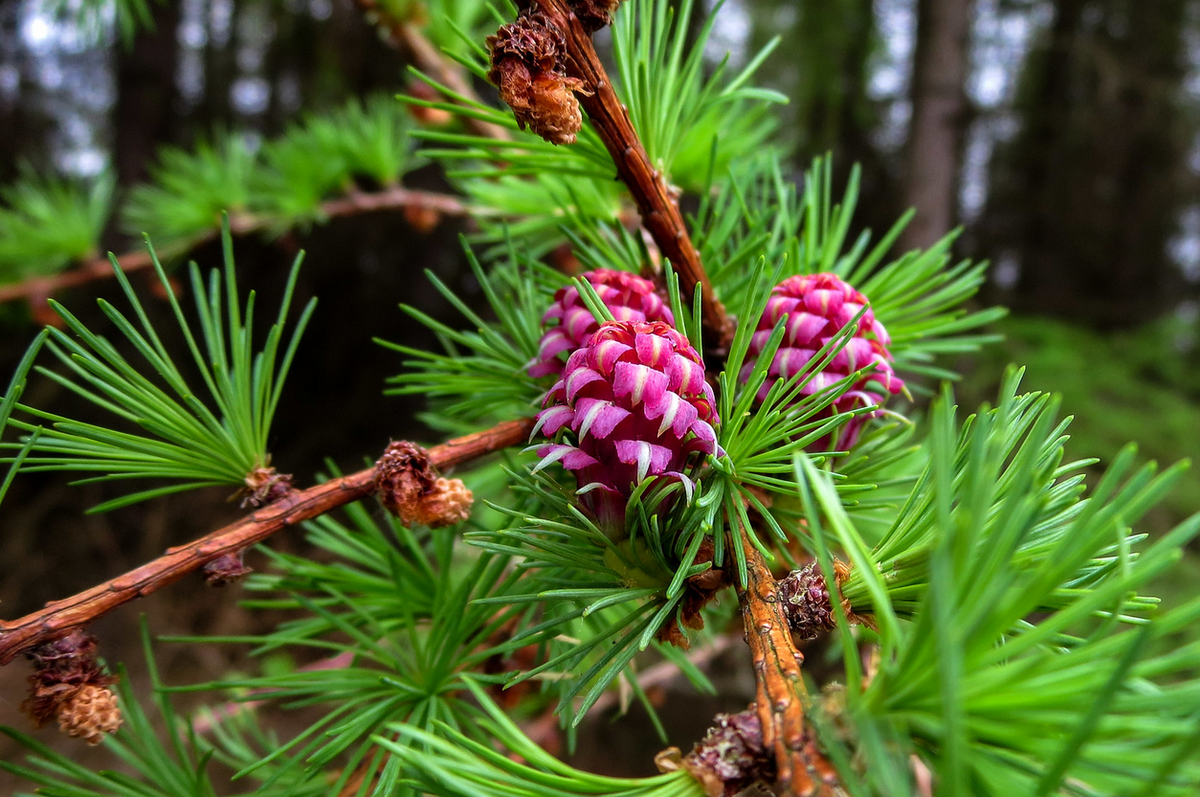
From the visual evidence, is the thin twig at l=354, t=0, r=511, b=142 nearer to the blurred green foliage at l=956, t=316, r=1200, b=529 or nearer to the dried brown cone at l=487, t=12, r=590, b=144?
the dried brown cone at l=487, t=12, r=590, b=144

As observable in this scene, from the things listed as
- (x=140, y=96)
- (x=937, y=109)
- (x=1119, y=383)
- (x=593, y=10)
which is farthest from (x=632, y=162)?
(x=140, y=96)

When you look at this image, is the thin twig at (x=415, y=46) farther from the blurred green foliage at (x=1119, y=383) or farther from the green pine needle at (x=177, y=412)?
the blurred green foliage at (x=1119, y=383)

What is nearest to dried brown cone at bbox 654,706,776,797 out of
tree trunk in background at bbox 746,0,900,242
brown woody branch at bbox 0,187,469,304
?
brown woody branch at bbox 0,187,469,304

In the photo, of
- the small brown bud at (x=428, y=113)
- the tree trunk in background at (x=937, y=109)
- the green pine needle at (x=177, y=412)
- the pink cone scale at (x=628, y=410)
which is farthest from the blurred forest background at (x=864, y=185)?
the pink cone scale at (x=628, y=410)

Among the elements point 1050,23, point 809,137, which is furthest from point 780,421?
point 1050,23

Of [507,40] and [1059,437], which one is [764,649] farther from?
[507,40]

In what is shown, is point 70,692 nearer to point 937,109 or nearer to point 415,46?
point 415,46
